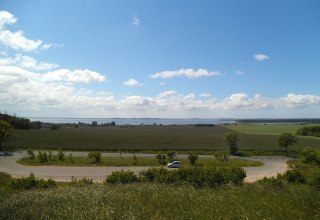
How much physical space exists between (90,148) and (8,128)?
21.1m

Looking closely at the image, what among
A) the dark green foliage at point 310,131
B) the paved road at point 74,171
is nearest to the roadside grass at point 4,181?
the paved road at point 74,171

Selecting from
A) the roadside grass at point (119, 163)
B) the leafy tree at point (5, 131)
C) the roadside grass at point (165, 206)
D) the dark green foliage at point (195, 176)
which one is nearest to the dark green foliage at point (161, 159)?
the roadside grass at point (119, 163)

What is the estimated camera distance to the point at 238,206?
373 inches

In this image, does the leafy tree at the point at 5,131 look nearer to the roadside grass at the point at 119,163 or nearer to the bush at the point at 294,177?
the roadside grass at the point at 119,163

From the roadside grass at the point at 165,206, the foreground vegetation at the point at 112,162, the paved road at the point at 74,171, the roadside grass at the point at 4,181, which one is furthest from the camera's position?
the foreground vegetation at the point at 112,162

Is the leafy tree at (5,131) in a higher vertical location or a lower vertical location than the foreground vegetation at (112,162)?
higher

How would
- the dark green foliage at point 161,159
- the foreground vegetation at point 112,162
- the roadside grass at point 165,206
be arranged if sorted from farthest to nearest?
the dark green foliage at point 161,159, the foreground vegetation at point 112,162, the roadside grass at point 165,206

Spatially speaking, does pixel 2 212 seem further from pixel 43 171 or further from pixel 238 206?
pixel 43 171

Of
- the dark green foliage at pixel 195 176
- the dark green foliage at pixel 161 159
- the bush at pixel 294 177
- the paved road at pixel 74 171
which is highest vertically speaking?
the dark green foliage at pixel 195 176

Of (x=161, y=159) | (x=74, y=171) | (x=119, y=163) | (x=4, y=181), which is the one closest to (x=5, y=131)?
(x=119, y=163)

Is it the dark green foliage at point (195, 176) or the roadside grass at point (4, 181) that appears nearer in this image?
the dark green foliage at point (195, 176)

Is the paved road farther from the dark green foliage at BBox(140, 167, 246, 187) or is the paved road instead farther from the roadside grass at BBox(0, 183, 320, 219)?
the roadside grass at BBox(0, 183, 320, 219)

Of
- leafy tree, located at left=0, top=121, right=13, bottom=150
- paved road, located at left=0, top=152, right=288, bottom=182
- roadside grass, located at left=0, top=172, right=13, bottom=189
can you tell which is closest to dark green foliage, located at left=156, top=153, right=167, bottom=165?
paved road, located at left=0, top=152, right=288, bottom=182

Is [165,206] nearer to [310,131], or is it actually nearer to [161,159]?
[161,159]
